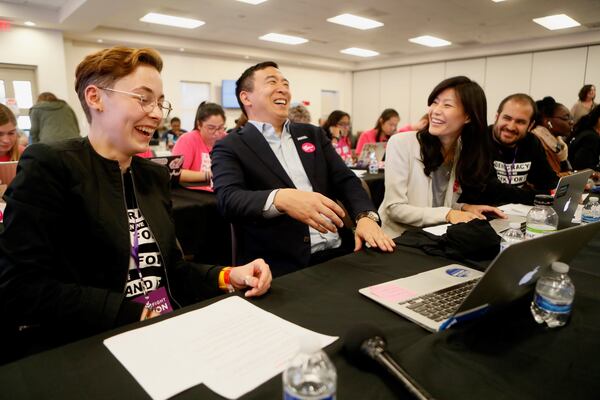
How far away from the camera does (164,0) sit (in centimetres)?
594

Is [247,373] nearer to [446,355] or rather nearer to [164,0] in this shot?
[446,355]

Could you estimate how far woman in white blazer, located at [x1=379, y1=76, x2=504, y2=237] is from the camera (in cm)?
193

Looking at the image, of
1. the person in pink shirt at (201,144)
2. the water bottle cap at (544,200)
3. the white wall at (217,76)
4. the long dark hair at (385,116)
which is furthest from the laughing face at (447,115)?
the white wall at (217,76)

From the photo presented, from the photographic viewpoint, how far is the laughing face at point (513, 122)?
8.09ft

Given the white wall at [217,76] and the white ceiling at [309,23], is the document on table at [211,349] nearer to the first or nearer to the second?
the white ceiling at [309,23]

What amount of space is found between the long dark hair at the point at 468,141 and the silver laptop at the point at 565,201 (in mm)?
330

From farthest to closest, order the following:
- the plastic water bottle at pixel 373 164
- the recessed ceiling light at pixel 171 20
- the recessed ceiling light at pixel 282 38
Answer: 1. the recessed ceiling light at pixel 282 38
2. the recessed ceiling light at pixel 171 20
3. the plastic water bottle at pixel 373 164

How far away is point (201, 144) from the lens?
3.41 meters

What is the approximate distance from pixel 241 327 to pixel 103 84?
83 centimetres

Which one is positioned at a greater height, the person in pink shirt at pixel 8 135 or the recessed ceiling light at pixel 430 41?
the recessed ceiling light at pixel 430 41

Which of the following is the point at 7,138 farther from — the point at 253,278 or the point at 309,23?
the point at 309,23

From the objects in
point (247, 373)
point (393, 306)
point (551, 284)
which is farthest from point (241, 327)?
point (551, 284)

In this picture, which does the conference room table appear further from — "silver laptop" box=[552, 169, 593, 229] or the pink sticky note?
"silver laptop" box=[552, 169, 593, 229]

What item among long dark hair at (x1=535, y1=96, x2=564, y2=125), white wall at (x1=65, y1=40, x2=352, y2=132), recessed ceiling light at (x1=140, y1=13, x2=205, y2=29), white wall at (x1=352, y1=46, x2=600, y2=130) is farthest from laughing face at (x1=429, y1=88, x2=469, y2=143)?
white wall at (x1=352, y1=46, x2=600, y2=130)
